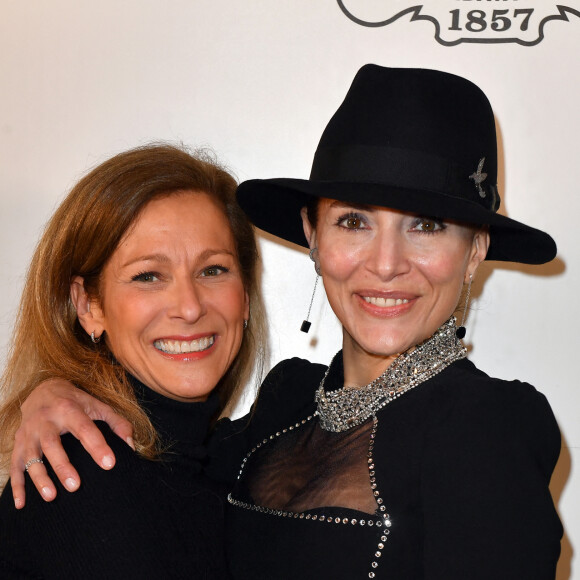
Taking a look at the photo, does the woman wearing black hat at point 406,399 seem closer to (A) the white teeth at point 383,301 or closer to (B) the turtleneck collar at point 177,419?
(A) the white teeth at point 383,301

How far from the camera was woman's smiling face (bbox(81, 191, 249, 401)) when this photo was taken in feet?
6.17

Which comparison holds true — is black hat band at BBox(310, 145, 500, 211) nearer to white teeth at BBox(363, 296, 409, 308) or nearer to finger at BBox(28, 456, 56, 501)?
white teeth at BBox(363, 296, 409, 308)

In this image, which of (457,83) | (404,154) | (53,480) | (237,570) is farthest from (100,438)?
(457,83)

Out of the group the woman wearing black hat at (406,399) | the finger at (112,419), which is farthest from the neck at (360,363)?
the finger at (112,419)

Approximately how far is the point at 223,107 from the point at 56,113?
0.52 meters

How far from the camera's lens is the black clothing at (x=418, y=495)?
4.55 ft

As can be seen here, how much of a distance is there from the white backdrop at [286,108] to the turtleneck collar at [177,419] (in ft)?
1.78

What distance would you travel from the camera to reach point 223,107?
245 centimetres

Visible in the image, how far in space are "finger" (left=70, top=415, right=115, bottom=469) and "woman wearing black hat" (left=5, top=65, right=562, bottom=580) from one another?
343mm

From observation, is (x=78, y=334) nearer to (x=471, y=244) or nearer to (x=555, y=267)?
(x=471, y=244)

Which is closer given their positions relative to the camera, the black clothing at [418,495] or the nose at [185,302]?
the black clothing at [418,495]

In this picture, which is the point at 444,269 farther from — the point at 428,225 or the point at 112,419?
the point at 112,419

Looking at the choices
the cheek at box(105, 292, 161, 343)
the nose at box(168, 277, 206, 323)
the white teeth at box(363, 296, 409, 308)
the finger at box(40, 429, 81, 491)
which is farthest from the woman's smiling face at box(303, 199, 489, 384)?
the finger at box(40, 429, 81, 491)

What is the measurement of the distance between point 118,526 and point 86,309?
581 mm
